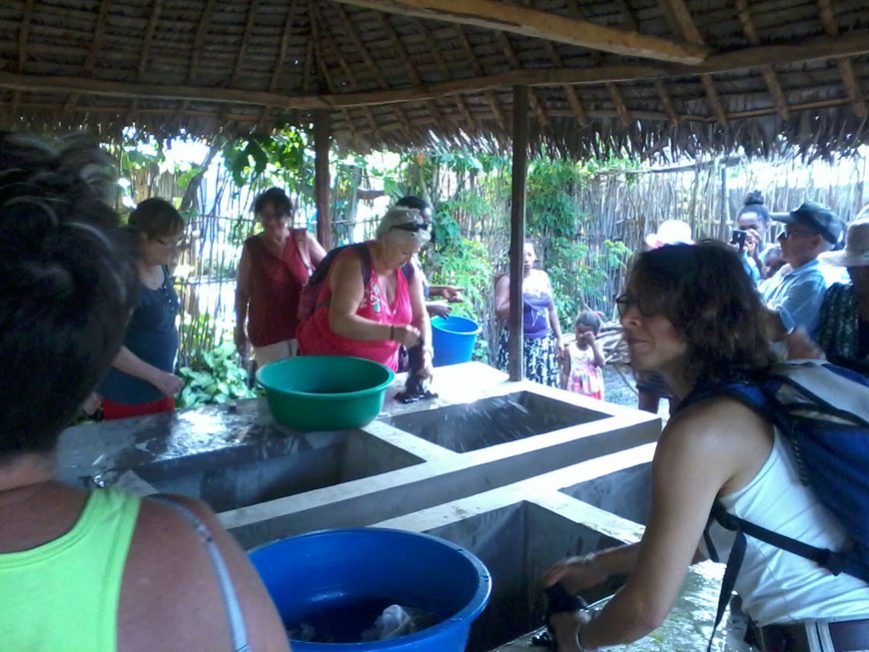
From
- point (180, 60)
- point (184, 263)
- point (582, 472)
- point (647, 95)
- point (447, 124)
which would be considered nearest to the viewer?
point (582, 472)

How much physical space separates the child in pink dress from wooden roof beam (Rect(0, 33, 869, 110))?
1.82 metres

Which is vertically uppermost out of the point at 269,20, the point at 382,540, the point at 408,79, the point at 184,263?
the point at 269,20

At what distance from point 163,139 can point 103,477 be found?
3.12 m

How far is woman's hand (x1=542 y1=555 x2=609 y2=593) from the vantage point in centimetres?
159

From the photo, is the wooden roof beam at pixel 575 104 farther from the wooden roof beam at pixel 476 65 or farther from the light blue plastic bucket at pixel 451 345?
the light blue plastic bucket at pixel 451 345

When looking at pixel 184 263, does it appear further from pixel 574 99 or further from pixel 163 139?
pixel 574 99

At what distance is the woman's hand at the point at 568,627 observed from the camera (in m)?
1.50

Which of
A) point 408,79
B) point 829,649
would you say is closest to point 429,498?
point 829,649

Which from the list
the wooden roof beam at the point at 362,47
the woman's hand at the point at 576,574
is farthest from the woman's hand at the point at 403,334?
the wooden roof beam at the point at 362,47

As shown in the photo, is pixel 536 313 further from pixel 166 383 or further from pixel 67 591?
pixel 67 591

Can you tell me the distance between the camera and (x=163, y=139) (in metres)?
4.99

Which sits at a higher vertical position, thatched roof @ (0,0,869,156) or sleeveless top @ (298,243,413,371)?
thatched roof @ (0,0,869,156)

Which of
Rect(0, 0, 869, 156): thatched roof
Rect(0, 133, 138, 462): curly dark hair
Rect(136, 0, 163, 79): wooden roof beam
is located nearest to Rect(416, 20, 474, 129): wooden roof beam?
Rect(0, 0, 869, 156): thatched roof

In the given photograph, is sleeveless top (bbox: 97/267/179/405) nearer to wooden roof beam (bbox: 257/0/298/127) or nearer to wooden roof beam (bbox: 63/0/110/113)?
wooden roof beam (bbox: 63/0/110/113)
